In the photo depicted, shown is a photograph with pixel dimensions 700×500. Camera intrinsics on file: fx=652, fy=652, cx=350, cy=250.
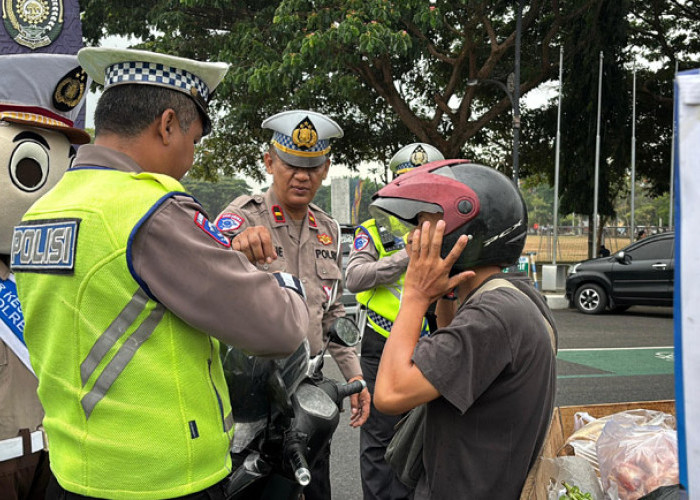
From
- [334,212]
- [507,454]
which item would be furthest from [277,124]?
[334,212]

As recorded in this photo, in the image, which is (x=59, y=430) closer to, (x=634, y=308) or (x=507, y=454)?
(x=507, y=454)

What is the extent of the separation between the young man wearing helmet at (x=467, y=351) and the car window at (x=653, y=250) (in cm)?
1136

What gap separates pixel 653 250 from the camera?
39.6ft

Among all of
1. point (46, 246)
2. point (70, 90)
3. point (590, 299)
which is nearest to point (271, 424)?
point (46, 246)

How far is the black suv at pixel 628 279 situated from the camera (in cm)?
1174

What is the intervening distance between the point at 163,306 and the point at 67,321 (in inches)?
9.1

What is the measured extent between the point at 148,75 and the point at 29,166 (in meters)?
1.03

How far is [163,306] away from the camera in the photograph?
5.04 feet

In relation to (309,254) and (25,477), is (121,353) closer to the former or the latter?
(25,477)

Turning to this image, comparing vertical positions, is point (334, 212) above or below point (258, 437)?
above

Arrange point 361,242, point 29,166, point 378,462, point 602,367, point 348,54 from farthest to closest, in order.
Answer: point 348,54, point 602,367, point 361,242, point 378,462, point 29,166

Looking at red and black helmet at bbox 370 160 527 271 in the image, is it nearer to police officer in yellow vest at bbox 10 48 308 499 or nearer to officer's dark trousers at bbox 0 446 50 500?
police officer in yellow vest at bbox 10 48 308 499

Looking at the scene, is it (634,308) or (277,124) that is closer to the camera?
(277,124)

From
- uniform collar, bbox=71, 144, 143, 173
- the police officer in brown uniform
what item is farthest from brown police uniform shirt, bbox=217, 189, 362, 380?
uniform collar, bbox=71, 144, 143, 173
